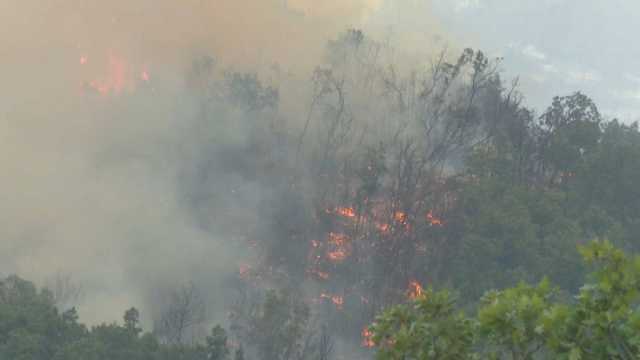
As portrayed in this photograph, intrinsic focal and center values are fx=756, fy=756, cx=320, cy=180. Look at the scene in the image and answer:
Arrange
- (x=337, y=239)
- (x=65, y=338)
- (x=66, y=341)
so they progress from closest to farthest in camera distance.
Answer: (x=66, y=341) → (x=65, y=338) → (x=337, y=239)

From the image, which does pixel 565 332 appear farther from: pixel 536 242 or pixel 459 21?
pixel 459 21

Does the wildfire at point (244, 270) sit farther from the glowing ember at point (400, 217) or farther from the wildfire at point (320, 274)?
the glowing ember at point (400, 217)

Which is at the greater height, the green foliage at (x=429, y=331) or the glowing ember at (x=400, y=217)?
the glowing ember at (x=400, y=217)

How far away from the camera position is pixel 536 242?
30.9 meters

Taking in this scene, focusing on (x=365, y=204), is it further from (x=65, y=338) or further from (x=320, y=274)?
(x=65, y=338)

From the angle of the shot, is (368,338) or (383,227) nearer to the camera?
(368,338)

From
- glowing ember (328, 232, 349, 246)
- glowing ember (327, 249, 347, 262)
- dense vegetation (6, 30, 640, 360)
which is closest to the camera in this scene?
dense vegetation (6, 30, 640, 360)

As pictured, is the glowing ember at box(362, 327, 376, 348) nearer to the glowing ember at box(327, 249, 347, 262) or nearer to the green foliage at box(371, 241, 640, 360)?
the green foliage at box(371, 241, 640, 360)

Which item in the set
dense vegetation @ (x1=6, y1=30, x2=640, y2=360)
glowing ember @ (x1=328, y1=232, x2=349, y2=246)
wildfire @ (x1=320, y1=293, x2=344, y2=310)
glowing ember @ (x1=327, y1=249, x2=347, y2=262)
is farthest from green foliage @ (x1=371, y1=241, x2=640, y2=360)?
glowing ember @ (x1=328, y1=232, x2=349, y2=246)

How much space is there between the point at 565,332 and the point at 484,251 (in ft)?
84.2

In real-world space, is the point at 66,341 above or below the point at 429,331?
above

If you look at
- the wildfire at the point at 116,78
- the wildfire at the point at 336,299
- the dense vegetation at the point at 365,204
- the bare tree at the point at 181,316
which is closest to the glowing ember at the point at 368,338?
the dense vegetation at the point at 365,204

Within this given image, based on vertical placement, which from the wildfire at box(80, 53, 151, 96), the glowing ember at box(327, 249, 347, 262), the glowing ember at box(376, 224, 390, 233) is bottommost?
the glowing ember at box(327, 249, 347, 262)

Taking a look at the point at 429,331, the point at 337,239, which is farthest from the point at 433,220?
the point at 429,331
